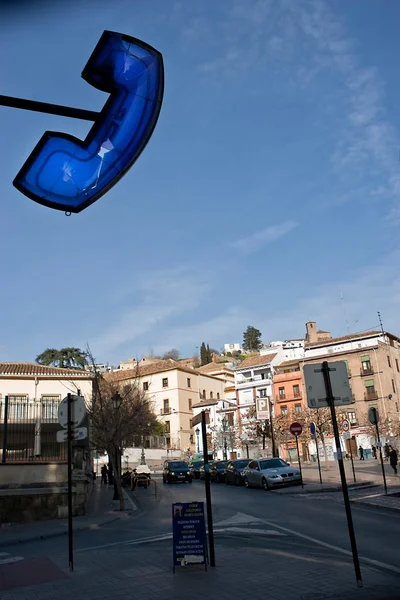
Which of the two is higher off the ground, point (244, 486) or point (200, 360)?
point (200, 360)

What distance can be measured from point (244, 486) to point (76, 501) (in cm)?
1499

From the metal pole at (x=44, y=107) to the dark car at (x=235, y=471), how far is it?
2935cm

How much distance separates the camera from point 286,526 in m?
13.1

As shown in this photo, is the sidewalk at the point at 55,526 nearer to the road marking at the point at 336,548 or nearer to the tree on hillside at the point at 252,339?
the road marking at the point at 336,548

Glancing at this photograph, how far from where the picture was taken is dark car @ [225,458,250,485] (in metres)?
31.1

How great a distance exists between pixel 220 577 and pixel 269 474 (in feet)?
64.5

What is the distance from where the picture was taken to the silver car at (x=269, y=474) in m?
26.2

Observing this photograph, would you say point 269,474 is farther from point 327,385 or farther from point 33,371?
point 33,371

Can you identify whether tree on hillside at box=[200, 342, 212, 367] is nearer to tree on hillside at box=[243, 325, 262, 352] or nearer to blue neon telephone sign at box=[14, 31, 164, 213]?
tree on hillside at box=[243, 325, 262, 352]

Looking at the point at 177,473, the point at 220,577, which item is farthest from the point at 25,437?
the point at 177,473

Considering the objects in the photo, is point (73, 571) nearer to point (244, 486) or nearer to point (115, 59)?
point (115, 59)

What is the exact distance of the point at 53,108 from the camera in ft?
11.3

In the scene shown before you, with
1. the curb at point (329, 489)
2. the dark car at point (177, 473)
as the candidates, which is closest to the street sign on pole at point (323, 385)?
the curb at point (329, 489)

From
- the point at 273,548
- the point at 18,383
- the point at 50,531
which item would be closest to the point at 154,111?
the point at 273,548
